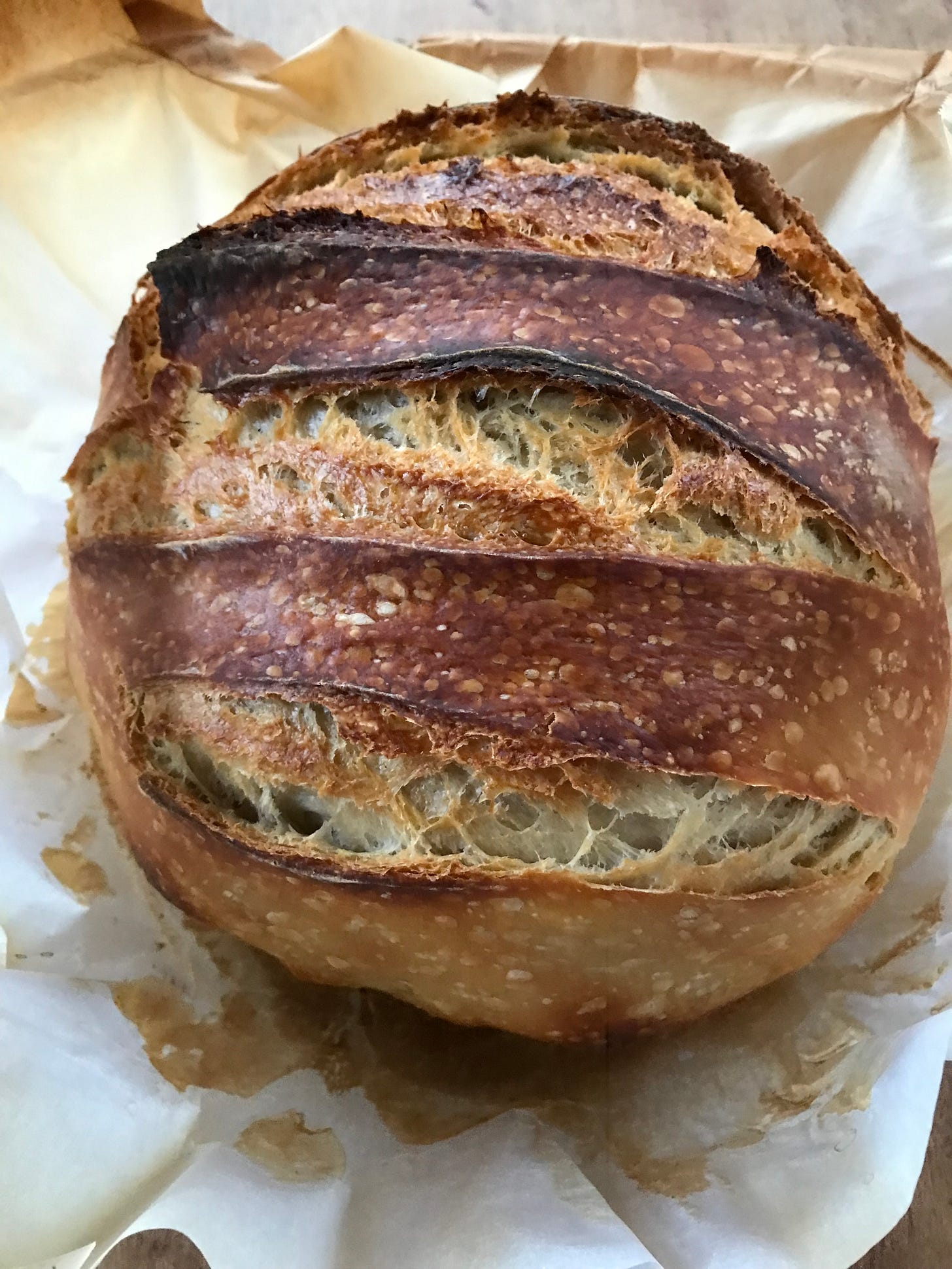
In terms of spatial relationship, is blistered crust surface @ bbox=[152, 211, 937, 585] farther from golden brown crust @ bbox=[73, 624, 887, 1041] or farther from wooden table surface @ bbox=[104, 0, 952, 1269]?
wooden table surface @ bbox=[104, 0, 952, 1269]

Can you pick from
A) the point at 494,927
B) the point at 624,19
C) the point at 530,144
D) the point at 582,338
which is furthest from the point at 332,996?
the point at 624,19

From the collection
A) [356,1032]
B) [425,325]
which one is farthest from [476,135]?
[356,1032]

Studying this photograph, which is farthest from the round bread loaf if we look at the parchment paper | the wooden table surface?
the wooden table surface

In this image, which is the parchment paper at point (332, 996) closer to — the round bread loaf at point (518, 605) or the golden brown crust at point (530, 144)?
the round bread loaf at point (518, 605)

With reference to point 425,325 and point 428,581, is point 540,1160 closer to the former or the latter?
point 428,581

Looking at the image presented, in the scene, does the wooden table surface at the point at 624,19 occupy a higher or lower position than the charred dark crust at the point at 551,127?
higher

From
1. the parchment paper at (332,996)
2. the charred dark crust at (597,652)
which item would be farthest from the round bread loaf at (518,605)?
the parchment paper at (332,996)

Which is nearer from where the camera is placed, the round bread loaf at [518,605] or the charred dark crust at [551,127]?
the round bread loaf at [518,605]

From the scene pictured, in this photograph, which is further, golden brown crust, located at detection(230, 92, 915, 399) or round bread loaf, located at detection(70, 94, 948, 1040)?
golden brown crust, located at detection(230, 92, 915, 399)

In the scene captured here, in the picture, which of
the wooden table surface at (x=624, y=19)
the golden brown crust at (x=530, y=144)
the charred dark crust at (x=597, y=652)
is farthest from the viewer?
the wooden table surface at (x=624, y=19)
